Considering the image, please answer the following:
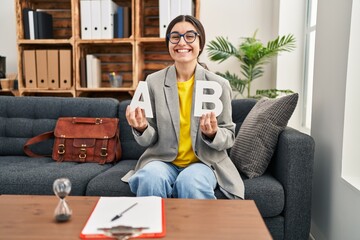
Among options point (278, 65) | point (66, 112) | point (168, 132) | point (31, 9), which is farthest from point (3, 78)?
point (278, 65)

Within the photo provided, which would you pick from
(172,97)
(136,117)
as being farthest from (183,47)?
(136,117)

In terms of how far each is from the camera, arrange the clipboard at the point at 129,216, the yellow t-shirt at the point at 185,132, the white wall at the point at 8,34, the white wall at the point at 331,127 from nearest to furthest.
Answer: the clipboard at the point at 129,216 → the white wall at the point at 331,127 → the yellow t-shirt at the point at 185,132 → the white wall at the point at 8,34

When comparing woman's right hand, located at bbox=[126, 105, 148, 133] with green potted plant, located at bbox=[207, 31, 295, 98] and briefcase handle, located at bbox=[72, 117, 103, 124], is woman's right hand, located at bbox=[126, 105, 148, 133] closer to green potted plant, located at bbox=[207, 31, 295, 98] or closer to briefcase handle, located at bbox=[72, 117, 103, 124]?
briefcase handle, located at bbox=[72, 117, 103, 124]

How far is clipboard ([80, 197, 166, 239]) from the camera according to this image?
890 mm

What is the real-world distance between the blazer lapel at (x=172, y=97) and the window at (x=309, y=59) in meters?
1.51

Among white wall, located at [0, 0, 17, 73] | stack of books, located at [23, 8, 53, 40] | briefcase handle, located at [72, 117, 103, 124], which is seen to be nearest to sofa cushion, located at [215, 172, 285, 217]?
briefcase handle, located at [72, 117, 103, 124]

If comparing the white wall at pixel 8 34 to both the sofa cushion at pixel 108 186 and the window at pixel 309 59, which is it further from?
the window at pixel 309 59

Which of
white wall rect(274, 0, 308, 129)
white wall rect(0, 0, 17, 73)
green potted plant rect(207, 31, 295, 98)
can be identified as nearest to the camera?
green potted plant rect(207, 31, 295, 98)

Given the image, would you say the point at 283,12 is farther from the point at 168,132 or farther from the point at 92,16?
the point at 168,132

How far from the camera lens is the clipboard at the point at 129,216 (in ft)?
2.92

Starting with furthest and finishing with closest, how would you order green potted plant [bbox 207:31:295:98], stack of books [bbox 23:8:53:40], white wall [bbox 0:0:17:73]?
1. white wall [bbox 0:0:17:73]
2. stack of books [bbox 23:8:53:40]
3. green potted plant [bbox 207:31:295:98]

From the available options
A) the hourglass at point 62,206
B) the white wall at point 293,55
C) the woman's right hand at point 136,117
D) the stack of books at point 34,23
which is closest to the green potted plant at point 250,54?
the white wall at point 293,55

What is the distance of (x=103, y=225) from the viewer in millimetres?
924

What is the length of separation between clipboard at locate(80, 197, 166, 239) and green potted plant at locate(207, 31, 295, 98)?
5.80ft
